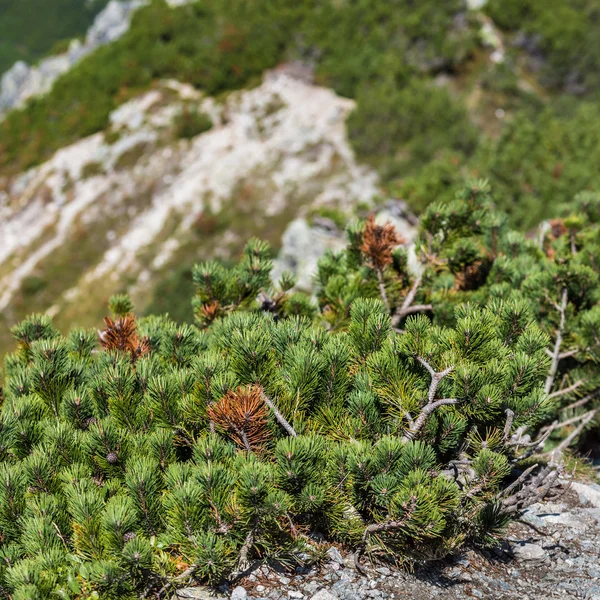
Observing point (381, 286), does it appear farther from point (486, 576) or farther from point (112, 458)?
point (112, 458)

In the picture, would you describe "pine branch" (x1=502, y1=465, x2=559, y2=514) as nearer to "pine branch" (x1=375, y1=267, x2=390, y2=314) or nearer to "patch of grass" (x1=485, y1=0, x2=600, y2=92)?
"pine branch" (x1=375, y1=267, x2=390, y2=314)

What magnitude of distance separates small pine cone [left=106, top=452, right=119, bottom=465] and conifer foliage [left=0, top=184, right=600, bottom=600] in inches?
0.8

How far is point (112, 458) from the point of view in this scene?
3537mm

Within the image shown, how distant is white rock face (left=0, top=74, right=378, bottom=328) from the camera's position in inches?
1321

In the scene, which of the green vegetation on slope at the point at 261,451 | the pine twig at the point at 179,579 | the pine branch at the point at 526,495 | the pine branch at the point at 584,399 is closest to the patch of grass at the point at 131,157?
the green vegetation on slope at the point at 261,451

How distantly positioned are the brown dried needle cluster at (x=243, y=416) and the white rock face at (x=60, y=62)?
57.4 meters

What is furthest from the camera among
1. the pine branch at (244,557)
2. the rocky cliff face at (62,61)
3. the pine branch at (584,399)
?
the rocky cliff face at (62,61)

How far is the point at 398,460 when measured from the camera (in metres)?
3.26

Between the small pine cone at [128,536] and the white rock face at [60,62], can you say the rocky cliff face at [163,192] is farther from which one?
the small pine cone at [128,536]

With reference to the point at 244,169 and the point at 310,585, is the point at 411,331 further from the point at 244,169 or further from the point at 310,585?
the point at 244,169

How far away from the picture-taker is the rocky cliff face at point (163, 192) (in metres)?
33.2

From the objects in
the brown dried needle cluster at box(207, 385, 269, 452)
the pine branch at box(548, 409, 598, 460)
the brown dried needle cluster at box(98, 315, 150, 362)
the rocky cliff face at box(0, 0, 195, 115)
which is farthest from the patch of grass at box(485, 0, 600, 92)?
the brown dried needle cluster at box(207, 385, 269, 452)

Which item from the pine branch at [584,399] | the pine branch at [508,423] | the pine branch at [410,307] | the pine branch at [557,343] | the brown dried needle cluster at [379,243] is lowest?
the pine branch at [584,399]

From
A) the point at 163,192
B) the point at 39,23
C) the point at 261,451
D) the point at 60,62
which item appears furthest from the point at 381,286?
the point at 39,23
